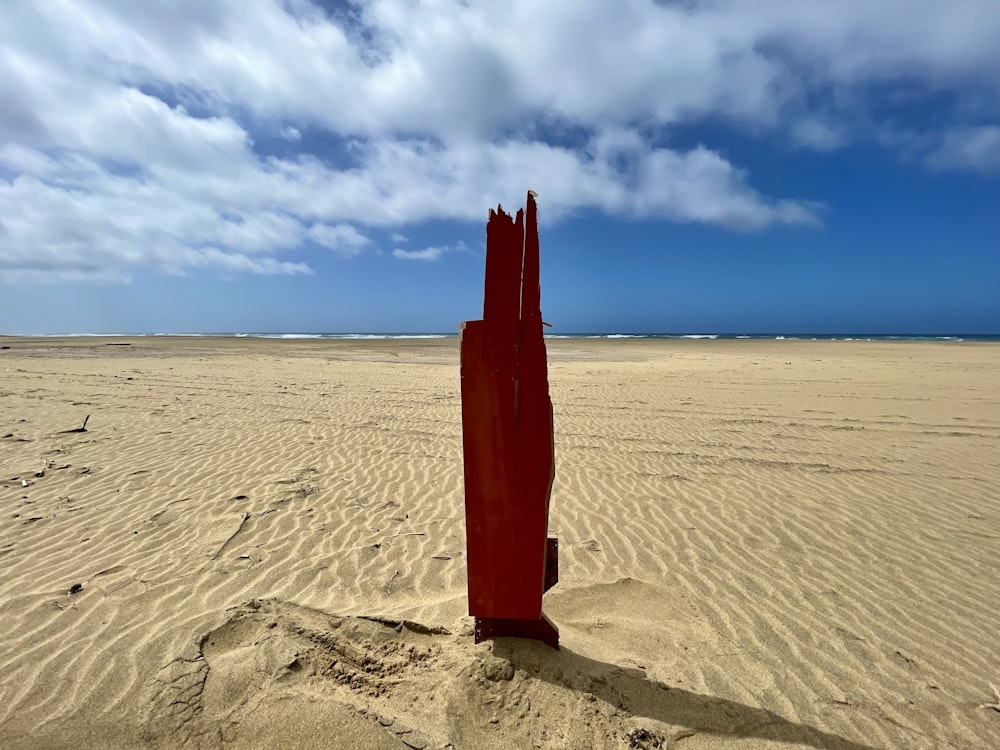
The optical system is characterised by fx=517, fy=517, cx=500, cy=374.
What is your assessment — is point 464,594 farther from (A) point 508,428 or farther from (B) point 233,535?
(B) point 233,535

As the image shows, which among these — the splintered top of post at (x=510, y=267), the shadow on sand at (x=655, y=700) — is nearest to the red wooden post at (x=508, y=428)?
the splintered top of post at (x=510, y=267)

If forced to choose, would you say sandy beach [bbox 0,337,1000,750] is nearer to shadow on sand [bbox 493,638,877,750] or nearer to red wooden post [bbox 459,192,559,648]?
shadow on sand [bbox 493,638,877,750]

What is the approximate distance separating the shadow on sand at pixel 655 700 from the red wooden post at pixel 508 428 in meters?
0.25

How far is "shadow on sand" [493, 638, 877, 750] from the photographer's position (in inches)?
98.6

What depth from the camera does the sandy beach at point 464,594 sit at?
2.51 metres

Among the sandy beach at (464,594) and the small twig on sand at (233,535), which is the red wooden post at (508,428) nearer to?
the sandy beach at (464,594)

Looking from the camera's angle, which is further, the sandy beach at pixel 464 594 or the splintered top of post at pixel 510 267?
the sandy beach at pixel 464 594

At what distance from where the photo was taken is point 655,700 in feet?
8.63

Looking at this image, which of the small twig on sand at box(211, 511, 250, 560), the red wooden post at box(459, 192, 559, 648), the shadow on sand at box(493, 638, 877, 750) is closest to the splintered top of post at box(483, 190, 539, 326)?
the red wooden post at box(459, 192, 559, 648)

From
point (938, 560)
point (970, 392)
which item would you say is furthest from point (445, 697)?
point (970, 392)

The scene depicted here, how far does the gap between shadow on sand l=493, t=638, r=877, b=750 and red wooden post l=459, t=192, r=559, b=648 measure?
250 millimetres

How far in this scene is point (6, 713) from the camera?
250cm

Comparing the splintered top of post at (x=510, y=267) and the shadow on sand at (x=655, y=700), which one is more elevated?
the splintered top of post at (x=510, y=267)

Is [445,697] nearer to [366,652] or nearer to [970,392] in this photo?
[366,652]
